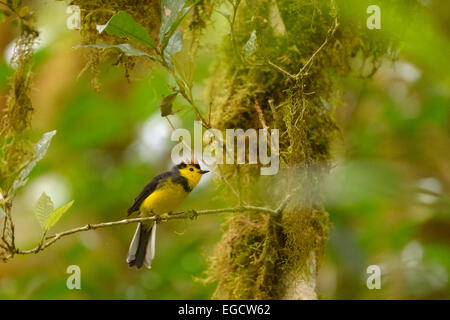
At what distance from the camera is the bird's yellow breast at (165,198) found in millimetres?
2854

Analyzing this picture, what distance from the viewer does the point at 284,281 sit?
2135 mm

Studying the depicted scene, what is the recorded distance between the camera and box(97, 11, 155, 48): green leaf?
152 centimetres

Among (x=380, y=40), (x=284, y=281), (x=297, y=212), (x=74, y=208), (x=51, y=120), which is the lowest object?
(x=284, y=281)

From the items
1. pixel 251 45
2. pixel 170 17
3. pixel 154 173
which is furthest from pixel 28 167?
pixel 154 173

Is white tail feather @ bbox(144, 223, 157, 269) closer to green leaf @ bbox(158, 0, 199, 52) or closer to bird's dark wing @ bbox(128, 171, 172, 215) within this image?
bird's dark wing @ bbox(128, 171, 172, 215)

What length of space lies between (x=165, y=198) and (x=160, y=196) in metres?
0.03

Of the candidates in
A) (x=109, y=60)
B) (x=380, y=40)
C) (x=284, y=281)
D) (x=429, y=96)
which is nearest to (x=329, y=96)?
(x=380, y=40)

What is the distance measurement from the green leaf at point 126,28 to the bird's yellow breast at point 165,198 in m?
1.33

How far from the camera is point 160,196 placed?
2.88 m

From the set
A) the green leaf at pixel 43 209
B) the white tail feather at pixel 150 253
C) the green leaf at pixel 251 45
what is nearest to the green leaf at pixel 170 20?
the green leaf at pixel 251 45

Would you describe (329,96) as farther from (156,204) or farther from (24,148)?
(24,148)

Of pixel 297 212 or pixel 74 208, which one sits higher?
pixel 74 208

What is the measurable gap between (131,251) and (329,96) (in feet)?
4.15

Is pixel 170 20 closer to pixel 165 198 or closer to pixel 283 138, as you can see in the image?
pixel 283 138
